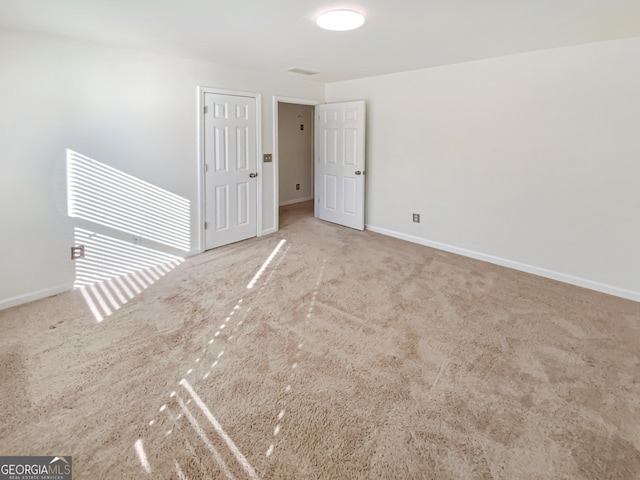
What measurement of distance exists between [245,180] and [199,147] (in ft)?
2.58

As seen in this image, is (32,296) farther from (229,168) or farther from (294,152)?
(294,152)

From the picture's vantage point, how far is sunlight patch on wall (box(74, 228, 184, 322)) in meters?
3.20

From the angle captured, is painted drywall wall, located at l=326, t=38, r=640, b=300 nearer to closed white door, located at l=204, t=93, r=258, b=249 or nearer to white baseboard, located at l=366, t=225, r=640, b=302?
white baseboard, located at l=366, t=225, r=640, b=302

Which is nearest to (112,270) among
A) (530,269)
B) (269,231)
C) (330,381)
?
(269,231)

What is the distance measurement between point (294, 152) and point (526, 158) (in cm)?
468

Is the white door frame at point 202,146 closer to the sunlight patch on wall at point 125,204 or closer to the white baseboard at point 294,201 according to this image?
the sunlight patch on wall at point 125,204

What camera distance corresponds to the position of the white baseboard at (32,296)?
9.72 feet

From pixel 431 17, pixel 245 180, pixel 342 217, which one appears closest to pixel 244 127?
pixel 245 180

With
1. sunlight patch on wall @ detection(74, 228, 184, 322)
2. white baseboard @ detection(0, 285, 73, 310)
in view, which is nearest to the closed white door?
sunlight patch on wall @ detection(74, 228, 184, 322)

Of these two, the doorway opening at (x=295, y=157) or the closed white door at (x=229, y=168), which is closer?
the closed white door at (x=229, y=168)

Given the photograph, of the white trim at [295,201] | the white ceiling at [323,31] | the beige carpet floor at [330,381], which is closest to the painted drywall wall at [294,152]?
the white trim at [295,201]

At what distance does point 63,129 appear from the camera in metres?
3.07

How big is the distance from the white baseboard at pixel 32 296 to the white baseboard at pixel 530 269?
12.9ft

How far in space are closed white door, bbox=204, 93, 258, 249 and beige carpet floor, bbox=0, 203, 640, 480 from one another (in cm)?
123
